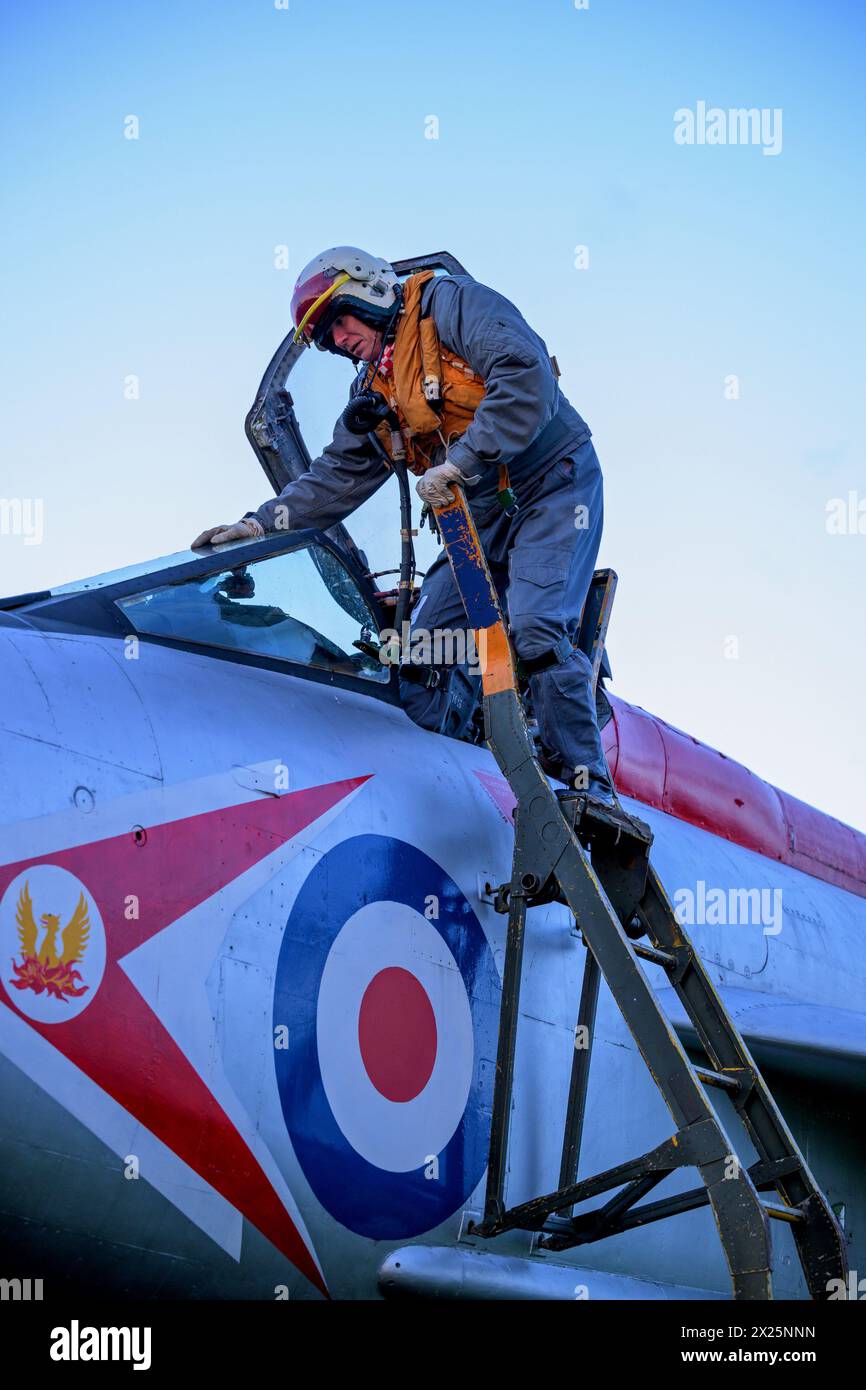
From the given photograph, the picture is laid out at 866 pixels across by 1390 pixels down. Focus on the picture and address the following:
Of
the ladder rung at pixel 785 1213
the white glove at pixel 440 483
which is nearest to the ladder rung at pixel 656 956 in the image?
the ladder rung at pixel 785 1213

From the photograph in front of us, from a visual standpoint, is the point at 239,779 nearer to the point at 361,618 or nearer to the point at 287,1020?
the point at 287,1020

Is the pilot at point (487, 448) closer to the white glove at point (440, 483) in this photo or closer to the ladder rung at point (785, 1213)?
the white glove at point (440, 483)

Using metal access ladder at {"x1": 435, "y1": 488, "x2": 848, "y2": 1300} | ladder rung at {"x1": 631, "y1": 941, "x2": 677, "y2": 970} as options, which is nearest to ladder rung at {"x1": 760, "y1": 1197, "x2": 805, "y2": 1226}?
metal access ladder at {"x1": 435, "y1": 488, "x2": 848, "y2": 1300}

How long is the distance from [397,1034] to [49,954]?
1289mm

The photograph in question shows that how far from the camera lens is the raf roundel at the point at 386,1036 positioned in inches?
156

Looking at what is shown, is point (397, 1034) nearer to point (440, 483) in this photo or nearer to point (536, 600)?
point (536, 600)

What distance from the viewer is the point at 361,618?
5.50 metres

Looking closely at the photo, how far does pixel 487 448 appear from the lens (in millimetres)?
5062

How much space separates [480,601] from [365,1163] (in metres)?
1.93

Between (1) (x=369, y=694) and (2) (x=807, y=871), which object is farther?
(2) (x=807, y=871)

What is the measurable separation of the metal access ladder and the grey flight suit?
0.29 metres

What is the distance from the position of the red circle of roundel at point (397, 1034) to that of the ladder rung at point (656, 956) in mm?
679

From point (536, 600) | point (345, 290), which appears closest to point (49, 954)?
point (536, 600)
